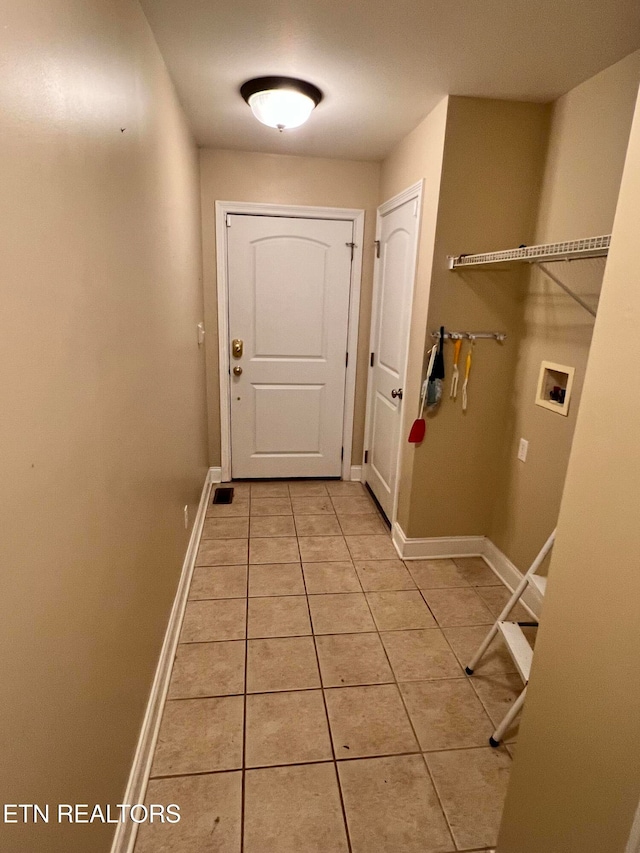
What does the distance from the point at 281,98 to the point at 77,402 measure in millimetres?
1826

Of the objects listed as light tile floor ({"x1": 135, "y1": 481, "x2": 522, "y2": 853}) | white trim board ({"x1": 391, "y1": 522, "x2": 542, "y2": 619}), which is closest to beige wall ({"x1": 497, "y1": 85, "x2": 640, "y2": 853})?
light tile floor ({"x1": 135, "y1": 481, "x2": 522, "y2": 853})

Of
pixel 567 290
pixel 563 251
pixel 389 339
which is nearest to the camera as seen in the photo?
pixel 563 251

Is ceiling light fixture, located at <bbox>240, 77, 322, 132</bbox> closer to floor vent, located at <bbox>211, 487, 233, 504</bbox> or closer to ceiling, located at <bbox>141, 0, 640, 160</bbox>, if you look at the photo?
ceiling, located at <bbox>141, 0, 640, 160</bbox>

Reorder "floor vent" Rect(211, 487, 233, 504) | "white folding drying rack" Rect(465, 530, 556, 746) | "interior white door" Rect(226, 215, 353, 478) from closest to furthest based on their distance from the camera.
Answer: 1. "white folding drying rack" Rect(465, 530, 556, 746)
2. "interior white door" Rect(226, 215, 353, 478)
3. "floor vent" Rect(211, 487, 233, 504)

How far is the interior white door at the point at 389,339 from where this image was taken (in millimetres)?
2730

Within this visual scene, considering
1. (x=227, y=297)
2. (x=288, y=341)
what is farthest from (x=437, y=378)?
(x=227, y=297)

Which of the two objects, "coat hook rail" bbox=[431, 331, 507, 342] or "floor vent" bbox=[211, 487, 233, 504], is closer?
"coat hook rail" bbox=[431, 331, 507, 342]

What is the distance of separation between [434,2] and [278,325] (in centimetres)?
219

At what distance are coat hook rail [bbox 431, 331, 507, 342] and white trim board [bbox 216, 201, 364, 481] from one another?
46.2 inches

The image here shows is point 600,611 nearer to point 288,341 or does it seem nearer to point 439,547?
point 439,547

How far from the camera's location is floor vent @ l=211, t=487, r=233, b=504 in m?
3.43

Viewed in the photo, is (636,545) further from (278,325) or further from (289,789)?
(278,325)

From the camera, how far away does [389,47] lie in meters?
1.74

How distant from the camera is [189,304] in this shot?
2654 mm
